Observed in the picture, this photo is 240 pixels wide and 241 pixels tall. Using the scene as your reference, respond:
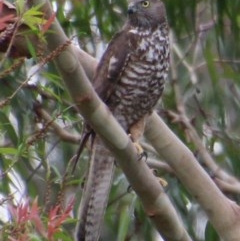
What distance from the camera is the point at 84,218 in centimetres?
334

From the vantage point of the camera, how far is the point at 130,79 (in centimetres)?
361

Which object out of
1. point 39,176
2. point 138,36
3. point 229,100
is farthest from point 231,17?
point 39,176

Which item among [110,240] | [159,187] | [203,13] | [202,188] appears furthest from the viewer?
[203,13]

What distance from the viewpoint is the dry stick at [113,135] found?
2.51 meters

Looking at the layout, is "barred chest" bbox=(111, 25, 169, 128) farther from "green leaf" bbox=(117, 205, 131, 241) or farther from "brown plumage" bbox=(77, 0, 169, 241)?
"green leaf" bbox=(117, 205, 131, 241)

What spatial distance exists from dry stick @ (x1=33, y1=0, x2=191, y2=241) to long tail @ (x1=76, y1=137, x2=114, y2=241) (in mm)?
246

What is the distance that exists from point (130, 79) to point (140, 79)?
4 centimetres

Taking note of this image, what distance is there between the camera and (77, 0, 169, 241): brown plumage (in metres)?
3.55

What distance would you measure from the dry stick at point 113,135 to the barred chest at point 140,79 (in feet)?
1.84

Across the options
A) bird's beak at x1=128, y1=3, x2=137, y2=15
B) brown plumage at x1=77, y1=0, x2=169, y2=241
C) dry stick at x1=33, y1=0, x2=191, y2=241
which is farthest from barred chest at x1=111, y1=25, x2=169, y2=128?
dry stick at x1=33, y1=0, x2=191, y2=241

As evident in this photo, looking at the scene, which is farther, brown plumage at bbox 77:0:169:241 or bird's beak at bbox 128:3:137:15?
bird's beak at bbox 128:3:137:15

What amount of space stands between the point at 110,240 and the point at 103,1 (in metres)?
0.96

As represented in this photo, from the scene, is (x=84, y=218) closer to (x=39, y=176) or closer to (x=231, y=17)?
(x=39, y=176)

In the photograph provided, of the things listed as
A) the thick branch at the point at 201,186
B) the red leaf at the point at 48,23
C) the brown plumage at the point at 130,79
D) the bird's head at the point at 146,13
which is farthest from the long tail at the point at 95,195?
the red leaf at the point at 48,23
